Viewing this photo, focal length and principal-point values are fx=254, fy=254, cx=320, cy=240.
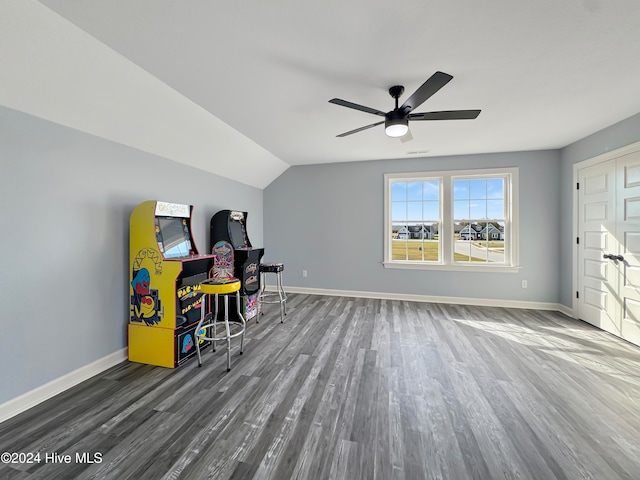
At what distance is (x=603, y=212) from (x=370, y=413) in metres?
3.99

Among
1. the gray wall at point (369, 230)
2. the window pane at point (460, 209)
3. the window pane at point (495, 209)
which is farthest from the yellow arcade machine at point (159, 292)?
the window pane at point (495, 209)

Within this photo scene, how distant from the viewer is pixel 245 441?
62.0 inches

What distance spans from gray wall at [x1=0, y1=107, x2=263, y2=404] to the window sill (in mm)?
4029

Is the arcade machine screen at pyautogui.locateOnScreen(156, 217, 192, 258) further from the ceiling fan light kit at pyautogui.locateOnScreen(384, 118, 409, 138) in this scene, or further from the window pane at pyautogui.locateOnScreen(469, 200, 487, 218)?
the window pane at pyautogui.locateOnScreen(469, 200, 487, 218)

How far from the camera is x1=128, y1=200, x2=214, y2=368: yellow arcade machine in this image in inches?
95.1

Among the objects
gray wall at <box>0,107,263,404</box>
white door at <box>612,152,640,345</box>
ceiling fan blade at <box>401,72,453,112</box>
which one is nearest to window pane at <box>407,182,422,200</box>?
white door at <box>612,152,640,345</box>

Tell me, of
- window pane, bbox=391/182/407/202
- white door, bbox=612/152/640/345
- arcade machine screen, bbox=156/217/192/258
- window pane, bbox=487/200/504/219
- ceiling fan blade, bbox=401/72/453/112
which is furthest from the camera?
window pane, bbox=391/182/407/202

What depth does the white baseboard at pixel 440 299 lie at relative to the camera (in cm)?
423

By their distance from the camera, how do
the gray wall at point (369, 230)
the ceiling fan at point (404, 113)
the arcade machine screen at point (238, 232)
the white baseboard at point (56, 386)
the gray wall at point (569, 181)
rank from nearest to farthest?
1. the white baseboard at point (56, 386)
2. the ceiling fan at point (404, 113)
3. the gray wall at point (569, 181)
4. the arcade machine screen at point (238, 232)
5. the gray wall at point (369, 230)

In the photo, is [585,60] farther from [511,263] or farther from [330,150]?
[511,263]

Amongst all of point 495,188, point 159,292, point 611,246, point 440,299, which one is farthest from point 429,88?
point 440,299

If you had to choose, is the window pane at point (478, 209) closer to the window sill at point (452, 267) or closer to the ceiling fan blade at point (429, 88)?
the window sill at point (452, 267)

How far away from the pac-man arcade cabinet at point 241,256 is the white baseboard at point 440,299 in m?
1.63

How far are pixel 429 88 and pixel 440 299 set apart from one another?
3.81 m
